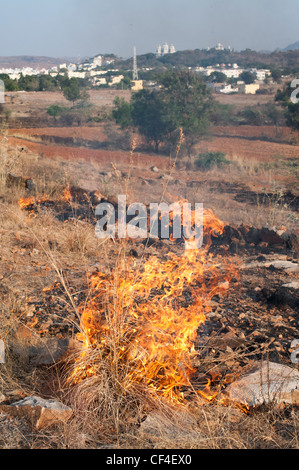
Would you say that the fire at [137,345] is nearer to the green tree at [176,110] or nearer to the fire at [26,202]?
the fire at [26,202]

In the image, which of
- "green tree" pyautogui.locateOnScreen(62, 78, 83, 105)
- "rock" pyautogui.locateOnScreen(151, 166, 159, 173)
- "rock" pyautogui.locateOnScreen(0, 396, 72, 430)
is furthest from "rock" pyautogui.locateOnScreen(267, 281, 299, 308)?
"green tree" pyautogui.locateOnScreen(62, 78, 83, 105)

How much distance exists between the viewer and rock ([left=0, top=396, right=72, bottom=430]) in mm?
2279

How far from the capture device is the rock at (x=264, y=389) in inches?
100

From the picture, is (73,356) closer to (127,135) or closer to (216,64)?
(127,135)

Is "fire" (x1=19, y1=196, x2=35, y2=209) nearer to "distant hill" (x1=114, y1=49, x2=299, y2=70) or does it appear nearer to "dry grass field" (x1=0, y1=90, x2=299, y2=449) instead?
"dry grass field" (x1=0, y1=90, x2=299, y2=449)

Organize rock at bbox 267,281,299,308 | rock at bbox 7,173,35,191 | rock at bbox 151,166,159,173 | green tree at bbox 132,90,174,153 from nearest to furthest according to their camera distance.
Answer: rock at bbox 267,281,299,308, rock at bbox 7,173,35,191, rock at bbox 151,166,159,173, green tree at bbox 132,90,174,153

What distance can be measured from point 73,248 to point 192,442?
337 cm

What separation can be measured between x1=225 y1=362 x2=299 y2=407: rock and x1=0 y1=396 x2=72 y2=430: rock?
988 millimetres

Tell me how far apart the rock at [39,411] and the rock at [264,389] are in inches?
38.9

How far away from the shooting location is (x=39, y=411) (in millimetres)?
2277

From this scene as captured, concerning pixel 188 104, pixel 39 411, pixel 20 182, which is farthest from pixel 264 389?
pixel 188 104

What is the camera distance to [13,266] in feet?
15.0

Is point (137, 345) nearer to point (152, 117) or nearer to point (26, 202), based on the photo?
point (26, 202)
